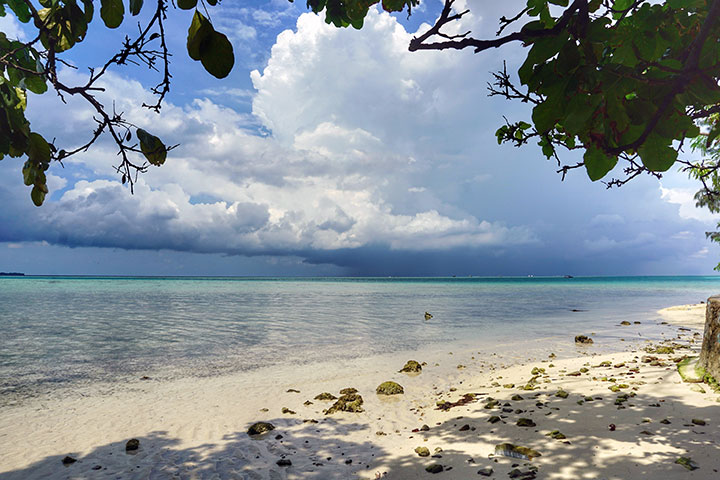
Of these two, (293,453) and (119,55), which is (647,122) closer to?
(119,55)

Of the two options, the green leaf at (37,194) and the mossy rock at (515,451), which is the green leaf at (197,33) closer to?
the green leaf at (37,194)

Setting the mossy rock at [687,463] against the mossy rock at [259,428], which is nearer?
the mossy rock at [687,463]

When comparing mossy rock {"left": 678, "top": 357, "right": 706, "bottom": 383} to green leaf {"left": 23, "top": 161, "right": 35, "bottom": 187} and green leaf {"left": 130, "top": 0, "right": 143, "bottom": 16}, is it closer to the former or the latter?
green leaf {"left": 130, "top": 0, "right": 143, "bottom": 16}

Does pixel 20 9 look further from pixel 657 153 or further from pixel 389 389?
pixel 389 389

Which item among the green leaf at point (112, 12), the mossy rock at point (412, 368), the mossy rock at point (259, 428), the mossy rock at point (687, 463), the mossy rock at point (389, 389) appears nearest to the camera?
the green leaf at point (112, 12)

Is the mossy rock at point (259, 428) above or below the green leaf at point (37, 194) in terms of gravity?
below

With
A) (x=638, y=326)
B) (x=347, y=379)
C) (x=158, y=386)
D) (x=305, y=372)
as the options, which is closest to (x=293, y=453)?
(x=347, y=379)

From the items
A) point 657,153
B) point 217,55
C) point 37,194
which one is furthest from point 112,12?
point 657,153

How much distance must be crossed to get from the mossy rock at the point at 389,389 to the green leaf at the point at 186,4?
8.55 meters

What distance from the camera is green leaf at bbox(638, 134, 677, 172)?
1.89m

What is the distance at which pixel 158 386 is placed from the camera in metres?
10.0

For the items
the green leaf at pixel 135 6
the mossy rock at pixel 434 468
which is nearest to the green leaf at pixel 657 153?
the green leaf at pixel 135 6

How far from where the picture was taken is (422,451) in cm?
506

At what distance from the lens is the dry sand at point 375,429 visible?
4.39 metres
